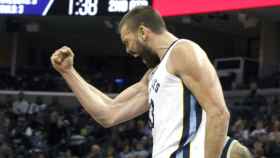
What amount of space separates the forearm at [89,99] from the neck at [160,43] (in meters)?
0.55

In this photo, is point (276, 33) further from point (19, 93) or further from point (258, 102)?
point (19, 93)

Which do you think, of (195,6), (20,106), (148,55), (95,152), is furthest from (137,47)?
(20,106)

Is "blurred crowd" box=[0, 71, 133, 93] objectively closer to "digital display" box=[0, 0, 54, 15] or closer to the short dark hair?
"digital display" box=[0, 0, 54, 15]

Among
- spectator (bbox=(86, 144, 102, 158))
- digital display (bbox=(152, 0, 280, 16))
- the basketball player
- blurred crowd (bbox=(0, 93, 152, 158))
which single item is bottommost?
blurred crowd (bbox=(0, 93, 152, 158))

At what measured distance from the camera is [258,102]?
16484 mm

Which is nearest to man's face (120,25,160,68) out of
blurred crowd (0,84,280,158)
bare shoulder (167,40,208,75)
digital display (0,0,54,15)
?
bare shoulder (167,40,208,75)

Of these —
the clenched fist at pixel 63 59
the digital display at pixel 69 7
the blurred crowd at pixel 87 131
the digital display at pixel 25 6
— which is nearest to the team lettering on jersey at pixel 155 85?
the clenched fist at pixel 63 59

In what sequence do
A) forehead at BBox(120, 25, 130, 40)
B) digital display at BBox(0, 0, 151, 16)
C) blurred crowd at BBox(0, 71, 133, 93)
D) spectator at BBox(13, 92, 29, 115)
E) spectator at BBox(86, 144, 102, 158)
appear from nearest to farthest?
forehead at BBox(120, 25, 130, 40) < spectator at BBox(86, 144, 102, 158) < digital display at BBox(0, 0, 151, 16) < spectator at BBox(13, 92, 29, 115) < blurred crowd at BBox(0, 71, 133, 93)

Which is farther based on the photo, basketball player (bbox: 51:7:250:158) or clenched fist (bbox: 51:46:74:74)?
clenched fist (bbox: 51:46:74:74)

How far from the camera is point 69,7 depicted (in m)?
14.8

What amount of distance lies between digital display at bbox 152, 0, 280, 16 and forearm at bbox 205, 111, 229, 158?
10839 millimetres

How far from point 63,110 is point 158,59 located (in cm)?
1584

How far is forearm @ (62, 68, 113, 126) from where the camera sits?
3309 millimetres

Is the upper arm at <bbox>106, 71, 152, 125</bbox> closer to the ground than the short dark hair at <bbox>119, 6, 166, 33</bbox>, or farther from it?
closer to the ground
